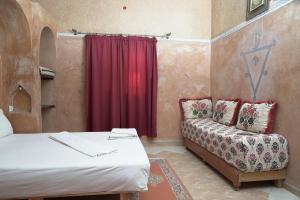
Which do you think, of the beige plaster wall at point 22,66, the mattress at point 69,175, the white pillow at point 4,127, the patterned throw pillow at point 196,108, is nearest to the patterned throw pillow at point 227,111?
the patterned throw pillow at point 196,108

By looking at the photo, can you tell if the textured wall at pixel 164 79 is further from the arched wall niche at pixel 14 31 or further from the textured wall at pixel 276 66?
the arched wall niche at pixel 14 31

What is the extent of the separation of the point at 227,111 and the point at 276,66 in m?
1.00

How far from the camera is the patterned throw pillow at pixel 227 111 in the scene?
3379 millimetres

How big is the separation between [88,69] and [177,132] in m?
2.12

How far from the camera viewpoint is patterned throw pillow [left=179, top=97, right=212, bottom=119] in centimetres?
429

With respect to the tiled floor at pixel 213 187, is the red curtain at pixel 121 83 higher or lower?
higher

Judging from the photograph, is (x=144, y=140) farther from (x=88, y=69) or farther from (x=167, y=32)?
(x=167, y=32)

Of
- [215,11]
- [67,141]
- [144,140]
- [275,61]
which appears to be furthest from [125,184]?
[215,11]

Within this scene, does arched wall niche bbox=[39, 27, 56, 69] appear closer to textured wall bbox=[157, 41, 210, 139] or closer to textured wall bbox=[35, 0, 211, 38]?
textured wall bbox=[35, 0, 211, 38]

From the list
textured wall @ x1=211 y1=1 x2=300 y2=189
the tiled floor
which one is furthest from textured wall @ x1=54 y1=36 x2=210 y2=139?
the tiled floor

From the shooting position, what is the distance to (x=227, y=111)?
3.51 meters

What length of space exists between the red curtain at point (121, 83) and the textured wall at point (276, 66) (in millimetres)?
1490

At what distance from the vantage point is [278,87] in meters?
2.74

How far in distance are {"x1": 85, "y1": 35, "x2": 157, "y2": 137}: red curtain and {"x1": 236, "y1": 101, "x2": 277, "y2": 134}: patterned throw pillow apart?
1.83m
